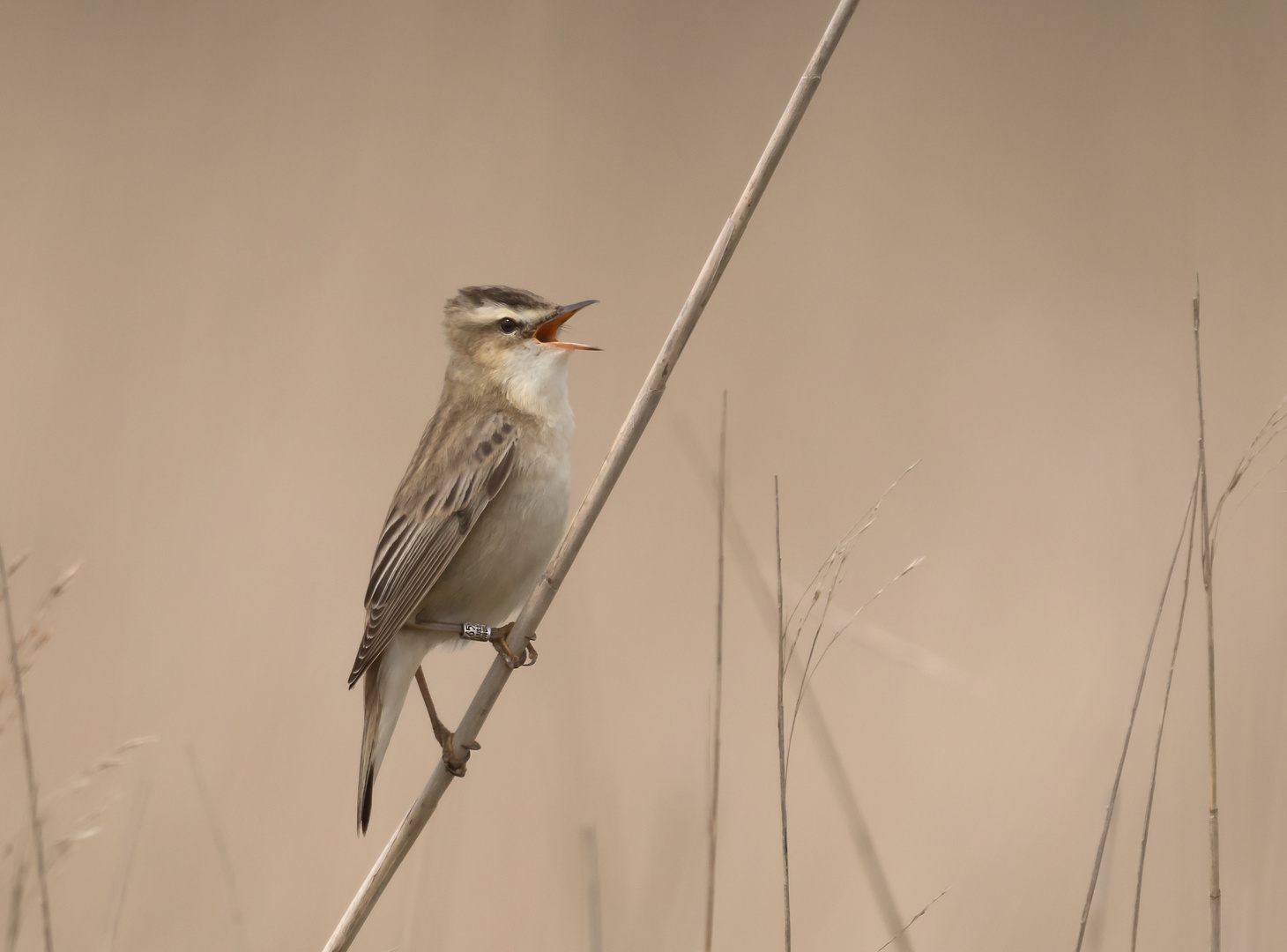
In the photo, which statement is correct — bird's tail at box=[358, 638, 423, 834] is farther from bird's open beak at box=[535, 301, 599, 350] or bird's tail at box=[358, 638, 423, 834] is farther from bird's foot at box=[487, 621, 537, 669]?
bird's open beak at box=[535, 301, 599, 350]

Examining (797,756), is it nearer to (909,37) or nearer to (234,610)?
(234,610)

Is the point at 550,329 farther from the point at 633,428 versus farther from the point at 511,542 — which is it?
the point at 633,428

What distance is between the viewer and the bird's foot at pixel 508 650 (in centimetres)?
211

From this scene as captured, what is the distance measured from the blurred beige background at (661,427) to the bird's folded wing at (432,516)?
2.28ft

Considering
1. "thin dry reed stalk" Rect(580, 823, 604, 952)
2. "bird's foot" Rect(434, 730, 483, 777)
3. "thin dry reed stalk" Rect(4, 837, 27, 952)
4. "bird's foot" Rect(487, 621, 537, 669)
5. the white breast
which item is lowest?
"thin dry reed stalk" Rect(580, 823, 604, 952)

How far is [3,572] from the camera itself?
1768 millimetres

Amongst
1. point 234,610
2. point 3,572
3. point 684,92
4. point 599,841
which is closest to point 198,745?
point 234,610

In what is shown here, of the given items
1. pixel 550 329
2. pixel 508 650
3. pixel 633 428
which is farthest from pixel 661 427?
pixel 633 428

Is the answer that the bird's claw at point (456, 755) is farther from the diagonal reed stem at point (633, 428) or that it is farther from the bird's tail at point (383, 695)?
the bird's tail at point (383, 695)

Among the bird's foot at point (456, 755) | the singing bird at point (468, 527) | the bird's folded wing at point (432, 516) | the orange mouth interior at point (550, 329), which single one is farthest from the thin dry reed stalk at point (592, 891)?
the orange mouth interior at point (550, 329)

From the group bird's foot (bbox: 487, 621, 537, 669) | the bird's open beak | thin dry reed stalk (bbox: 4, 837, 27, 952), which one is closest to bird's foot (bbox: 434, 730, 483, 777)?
bird's foot (bbox: 487, 621, 537, 669)

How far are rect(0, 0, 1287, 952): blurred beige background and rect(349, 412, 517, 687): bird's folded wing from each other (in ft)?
2.28

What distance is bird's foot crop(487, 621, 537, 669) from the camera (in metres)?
2.11

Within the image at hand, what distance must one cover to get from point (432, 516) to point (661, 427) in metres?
2.84
